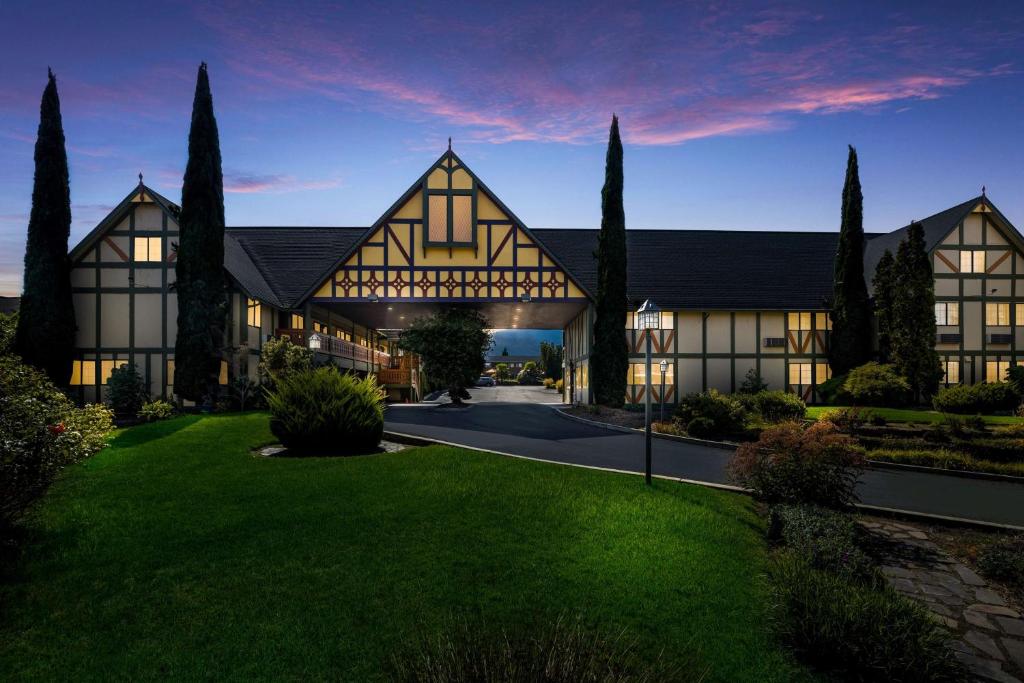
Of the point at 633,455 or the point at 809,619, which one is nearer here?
the point at 809,619

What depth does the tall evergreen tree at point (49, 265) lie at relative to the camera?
2389cm

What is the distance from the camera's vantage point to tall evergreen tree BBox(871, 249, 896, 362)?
26.5 meters

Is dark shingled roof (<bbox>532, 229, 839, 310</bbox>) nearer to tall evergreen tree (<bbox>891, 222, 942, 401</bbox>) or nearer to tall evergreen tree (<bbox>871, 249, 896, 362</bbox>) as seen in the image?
tall evergreen tree (<bbox>871, 249, 896, 362</bbox>)

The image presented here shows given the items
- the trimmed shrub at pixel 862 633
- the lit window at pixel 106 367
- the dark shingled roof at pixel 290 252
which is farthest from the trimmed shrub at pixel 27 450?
the dark shingled roof at pixel 290 252

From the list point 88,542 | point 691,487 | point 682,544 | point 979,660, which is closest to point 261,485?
point 88,542

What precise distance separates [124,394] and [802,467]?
25.6 meters

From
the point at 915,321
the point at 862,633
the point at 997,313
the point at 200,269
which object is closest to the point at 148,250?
the point at 200,269

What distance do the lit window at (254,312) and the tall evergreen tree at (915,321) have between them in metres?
31.0

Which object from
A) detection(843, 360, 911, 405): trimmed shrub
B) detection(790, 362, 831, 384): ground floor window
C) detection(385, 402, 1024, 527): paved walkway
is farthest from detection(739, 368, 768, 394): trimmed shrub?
detection(385, 402, 1024, 527): paved walkway

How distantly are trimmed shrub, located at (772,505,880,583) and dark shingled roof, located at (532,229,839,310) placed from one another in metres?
22.0

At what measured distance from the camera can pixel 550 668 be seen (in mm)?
4121

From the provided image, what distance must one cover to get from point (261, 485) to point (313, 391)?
354 cm

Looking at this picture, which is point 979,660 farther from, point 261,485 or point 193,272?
point 193,272

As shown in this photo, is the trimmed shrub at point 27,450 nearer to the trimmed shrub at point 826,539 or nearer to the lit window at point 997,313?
the trimmed shrub at point 826,539
